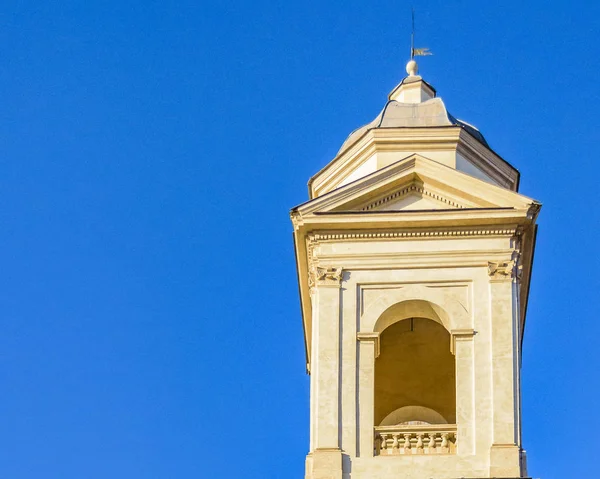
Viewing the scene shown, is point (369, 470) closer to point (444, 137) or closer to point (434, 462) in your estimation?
point (434, 462)

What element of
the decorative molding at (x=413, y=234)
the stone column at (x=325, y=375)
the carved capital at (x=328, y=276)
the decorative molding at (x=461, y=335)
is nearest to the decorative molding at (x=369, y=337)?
the stone column at (x=325, y=375)

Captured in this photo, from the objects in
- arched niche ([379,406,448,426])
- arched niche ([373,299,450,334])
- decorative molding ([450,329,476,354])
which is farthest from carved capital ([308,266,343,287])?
arched niche ([379,406,448,426])

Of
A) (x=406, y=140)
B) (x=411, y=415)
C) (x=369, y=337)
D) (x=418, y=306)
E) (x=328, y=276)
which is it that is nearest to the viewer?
(x=369, y=337)

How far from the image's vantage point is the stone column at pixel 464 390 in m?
46.2

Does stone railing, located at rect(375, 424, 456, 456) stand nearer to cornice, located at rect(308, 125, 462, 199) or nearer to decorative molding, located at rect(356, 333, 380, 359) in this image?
decorative molding, located at rect(356, 333, 380, 359)

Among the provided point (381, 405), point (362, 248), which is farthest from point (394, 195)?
point (381, 405)

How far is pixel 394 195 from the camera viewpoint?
162ft

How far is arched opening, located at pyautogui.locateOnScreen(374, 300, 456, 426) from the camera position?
52219 mm

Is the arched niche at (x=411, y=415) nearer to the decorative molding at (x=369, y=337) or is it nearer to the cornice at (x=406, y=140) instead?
the decorative molding at (x=369, y=337)

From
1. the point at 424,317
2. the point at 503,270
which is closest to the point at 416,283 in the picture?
the point at 424,317

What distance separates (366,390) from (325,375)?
0.88 meters

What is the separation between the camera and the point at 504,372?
154 feet

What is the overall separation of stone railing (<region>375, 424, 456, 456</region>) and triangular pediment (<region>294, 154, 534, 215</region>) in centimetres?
489

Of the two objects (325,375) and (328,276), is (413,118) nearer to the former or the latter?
(328,276)
